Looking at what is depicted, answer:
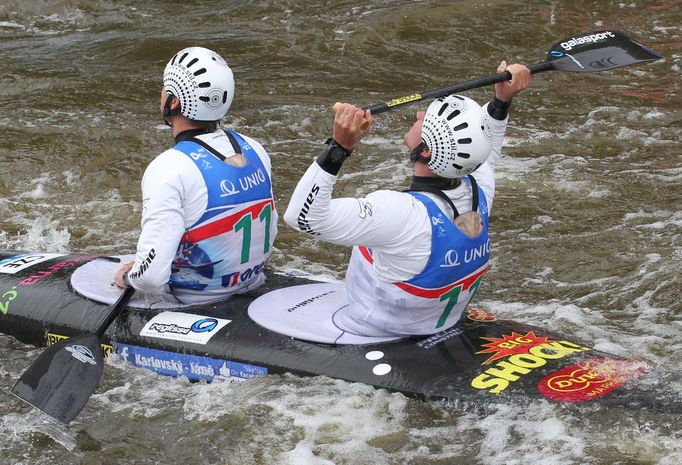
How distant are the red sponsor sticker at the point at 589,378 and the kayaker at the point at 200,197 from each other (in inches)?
63.2

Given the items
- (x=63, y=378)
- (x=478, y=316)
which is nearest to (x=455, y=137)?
Answer: (x=478, y=316)

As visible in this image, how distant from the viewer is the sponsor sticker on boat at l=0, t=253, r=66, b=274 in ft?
18.7

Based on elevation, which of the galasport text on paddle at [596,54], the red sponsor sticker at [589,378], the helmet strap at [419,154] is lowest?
the red sponsor sticker at [589,378]

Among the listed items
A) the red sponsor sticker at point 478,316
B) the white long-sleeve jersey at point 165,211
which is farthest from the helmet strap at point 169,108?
the red sponsor sticker at point 478,316

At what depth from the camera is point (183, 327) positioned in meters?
4.99

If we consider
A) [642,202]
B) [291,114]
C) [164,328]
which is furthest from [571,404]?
[291,114]

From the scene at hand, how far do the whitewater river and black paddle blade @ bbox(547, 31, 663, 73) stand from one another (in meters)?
1.41

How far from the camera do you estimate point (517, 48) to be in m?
11.1

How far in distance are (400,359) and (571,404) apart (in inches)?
30.3

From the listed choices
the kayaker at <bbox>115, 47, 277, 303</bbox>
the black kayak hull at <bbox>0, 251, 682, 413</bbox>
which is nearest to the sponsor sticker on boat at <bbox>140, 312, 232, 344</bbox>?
the black kayak hull at <bbox>0, 251, 682, 413</bbox>

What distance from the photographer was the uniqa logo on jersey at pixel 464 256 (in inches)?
171

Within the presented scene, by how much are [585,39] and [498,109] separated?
0.79 m

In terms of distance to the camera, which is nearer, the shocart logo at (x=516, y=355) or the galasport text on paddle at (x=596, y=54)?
the shocart logo at (x=516, y=355)

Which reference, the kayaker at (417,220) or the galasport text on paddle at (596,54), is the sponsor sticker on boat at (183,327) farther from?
the galasport text on paddle at (596,54)
